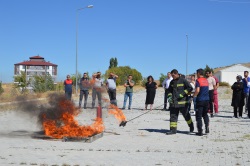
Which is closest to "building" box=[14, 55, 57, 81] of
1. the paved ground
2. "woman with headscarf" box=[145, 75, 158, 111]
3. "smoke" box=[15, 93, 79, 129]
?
"woman with headscarf" box=[145, 75, 158, 111]

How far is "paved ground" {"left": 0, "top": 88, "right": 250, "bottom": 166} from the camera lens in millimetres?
7465

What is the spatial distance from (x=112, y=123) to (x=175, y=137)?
12.3 feet

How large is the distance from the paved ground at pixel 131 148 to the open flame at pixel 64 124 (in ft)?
1.72

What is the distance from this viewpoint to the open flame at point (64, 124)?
10344mm

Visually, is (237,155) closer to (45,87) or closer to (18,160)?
(18,160)

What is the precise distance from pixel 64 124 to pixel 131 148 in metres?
2.51

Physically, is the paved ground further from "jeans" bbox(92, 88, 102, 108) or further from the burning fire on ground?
"jeans" bbox(92, 88, 102, 108)

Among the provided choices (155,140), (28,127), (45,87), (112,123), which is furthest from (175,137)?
(45,87)

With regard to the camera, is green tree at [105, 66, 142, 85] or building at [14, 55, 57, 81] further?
building at [14, 55, 57, 81]

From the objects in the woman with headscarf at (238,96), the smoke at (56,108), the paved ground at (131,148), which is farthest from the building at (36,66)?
the paved ground at (131,148)

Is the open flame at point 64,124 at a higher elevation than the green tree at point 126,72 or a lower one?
lower

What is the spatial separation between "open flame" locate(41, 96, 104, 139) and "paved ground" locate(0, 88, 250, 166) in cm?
53

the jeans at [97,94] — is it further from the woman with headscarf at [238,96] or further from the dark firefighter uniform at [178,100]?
the woman with headscarf at [238,96]

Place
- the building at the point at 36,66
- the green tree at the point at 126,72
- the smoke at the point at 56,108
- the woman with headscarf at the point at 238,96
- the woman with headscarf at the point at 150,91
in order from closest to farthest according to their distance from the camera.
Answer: the smoke at the point at 56,108 → the woman with headscarf at the point at 238,96 → the woman with headscarf at the point at 150,91 → the green tree at the point at 126,72 → the building at the point at 36,66
